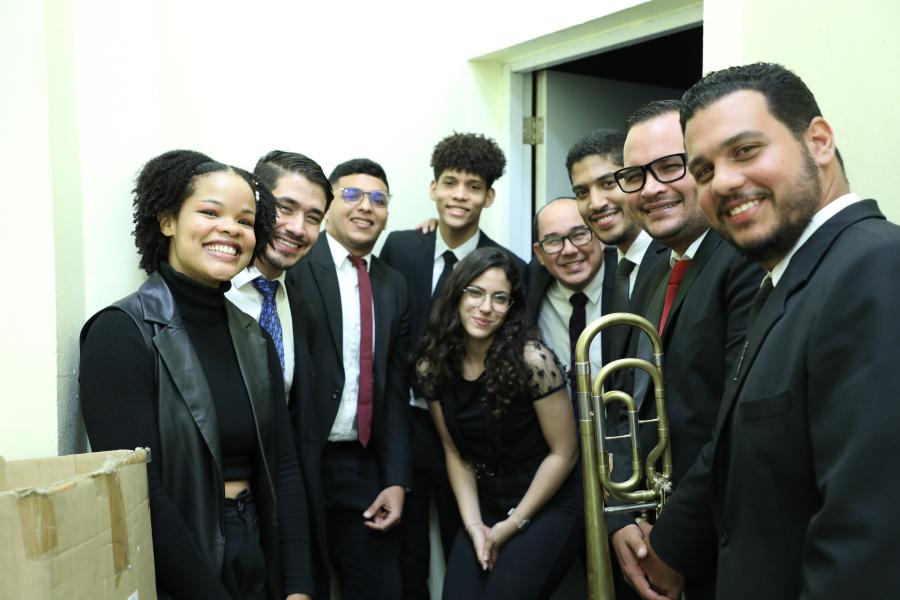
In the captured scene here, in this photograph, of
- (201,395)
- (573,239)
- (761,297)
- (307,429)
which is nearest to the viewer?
(761,297)

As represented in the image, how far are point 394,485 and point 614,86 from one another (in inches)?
105

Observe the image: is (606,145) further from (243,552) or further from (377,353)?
(243,552)

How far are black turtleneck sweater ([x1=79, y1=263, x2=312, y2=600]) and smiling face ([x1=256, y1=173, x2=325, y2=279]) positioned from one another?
0.58m

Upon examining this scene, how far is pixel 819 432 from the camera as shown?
4.18 feet

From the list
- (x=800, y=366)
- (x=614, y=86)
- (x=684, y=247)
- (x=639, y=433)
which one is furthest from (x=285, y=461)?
(x=614, y=86)

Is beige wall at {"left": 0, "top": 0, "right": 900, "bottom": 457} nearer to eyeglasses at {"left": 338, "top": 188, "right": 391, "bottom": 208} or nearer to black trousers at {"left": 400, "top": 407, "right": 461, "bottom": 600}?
eyeglasses at {"left": 338, "top": 188, "right": 391, "bottom": 208}

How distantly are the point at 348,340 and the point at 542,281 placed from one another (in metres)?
0.81

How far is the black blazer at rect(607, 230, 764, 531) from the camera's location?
189 centimetres

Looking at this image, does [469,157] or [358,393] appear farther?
[469,157]

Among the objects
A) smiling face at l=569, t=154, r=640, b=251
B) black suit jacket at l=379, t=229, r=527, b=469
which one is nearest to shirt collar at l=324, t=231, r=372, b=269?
black suit jacket at l=379, t=229, r=527, b=469

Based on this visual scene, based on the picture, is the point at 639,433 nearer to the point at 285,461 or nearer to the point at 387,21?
the point at 285,461

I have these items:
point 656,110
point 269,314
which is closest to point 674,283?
point 656,110

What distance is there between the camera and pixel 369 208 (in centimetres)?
325

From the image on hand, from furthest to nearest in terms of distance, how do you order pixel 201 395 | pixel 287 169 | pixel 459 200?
pixel 459 200 → pixel 287 169 → pixel 201 395
